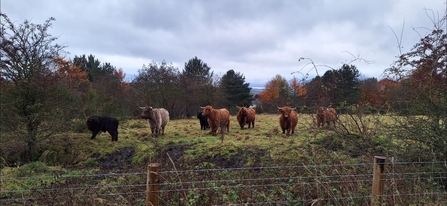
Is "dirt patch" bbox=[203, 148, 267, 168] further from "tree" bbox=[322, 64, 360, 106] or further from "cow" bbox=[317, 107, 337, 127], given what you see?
"tree" bbox=[322, 64, 360, 106]

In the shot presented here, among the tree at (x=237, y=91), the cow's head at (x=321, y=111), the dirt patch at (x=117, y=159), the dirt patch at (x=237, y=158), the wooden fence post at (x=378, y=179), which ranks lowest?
the dirt patch at (x=117, y=159)

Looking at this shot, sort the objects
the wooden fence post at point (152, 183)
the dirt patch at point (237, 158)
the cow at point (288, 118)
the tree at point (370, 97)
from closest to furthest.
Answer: the wooden fence post at point (152, 183) < the tree at point (370, 97) < the dirt patch at point (237, 158) < the cow at point (288, 118)

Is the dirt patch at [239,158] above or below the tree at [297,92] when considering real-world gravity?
below

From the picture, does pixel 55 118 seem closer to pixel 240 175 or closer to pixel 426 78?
pixel 240 175

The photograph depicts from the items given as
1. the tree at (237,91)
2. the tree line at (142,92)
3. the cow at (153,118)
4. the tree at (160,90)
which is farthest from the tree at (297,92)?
the tree at (237,91)

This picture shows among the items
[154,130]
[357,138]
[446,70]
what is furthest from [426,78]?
[154,130]

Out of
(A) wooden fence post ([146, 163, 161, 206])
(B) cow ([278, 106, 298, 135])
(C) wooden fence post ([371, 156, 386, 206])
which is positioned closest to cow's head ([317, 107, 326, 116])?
(C) wooden fence post ([371, 156, 386, 206])

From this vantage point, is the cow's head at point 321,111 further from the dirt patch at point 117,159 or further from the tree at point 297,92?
the dirt patch at point 117,159

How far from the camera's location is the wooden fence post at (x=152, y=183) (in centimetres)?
354

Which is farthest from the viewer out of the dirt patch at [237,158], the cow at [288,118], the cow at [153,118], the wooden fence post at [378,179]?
the cow at [153,118]

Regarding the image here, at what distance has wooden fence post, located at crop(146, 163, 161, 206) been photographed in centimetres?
354

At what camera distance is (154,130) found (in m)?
14.9

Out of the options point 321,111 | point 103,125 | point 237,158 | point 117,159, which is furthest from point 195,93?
point 321,111

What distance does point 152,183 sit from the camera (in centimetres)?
356
